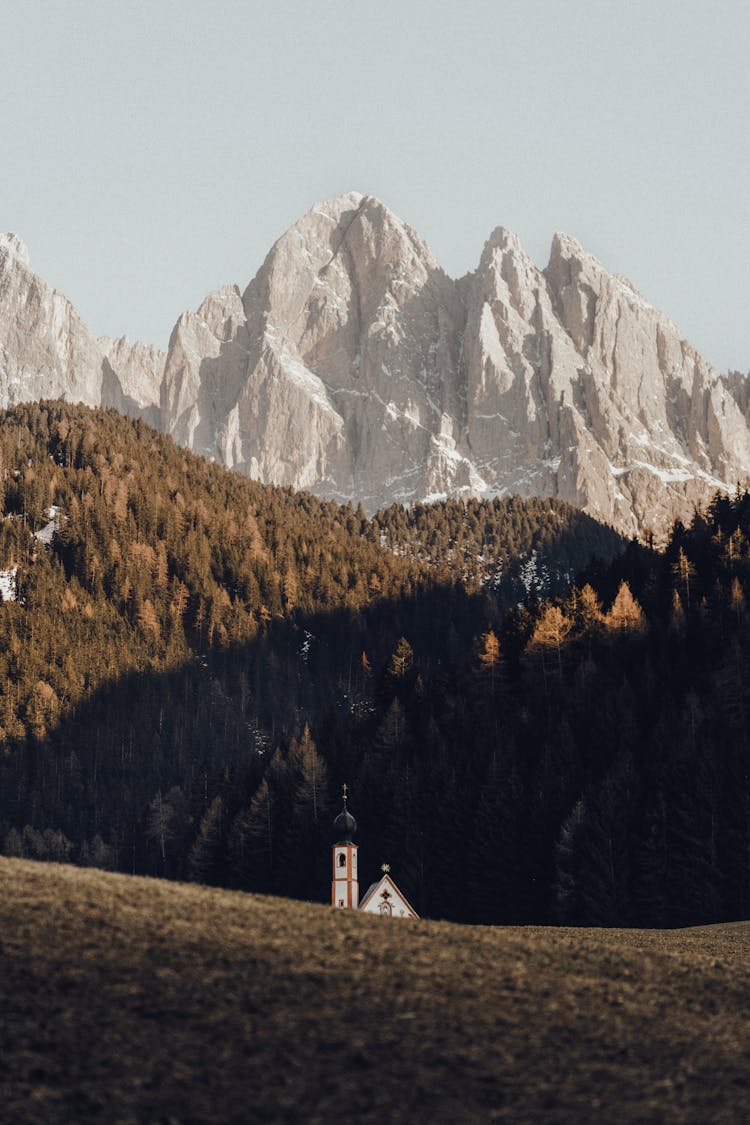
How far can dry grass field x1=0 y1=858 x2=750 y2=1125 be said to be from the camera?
25.7 m

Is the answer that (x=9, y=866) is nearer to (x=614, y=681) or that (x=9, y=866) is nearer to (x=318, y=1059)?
(x=318, y=1059)

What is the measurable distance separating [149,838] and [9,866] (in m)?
133

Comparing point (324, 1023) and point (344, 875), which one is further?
point (344, 875)

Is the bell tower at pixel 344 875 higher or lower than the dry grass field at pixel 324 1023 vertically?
higher

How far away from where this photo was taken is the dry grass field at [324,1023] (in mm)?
25656

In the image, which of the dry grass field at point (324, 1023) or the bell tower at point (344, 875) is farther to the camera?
the bell tower at point (344, 875)

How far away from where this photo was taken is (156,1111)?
24797 mm

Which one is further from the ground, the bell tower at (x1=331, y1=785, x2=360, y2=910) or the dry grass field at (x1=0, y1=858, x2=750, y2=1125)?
the bell tower at (x1=331, y1=785, x2=360, y2=910)

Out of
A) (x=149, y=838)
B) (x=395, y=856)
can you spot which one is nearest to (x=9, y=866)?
(x=395, y=856)

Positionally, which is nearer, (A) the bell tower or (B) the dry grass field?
(B) the dry grass field

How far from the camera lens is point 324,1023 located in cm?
2884

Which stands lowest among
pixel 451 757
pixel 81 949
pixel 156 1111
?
pixel 156 1111

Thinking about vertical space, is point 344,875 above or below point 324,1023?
above

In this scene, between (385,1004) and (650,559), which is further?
(650,559)
